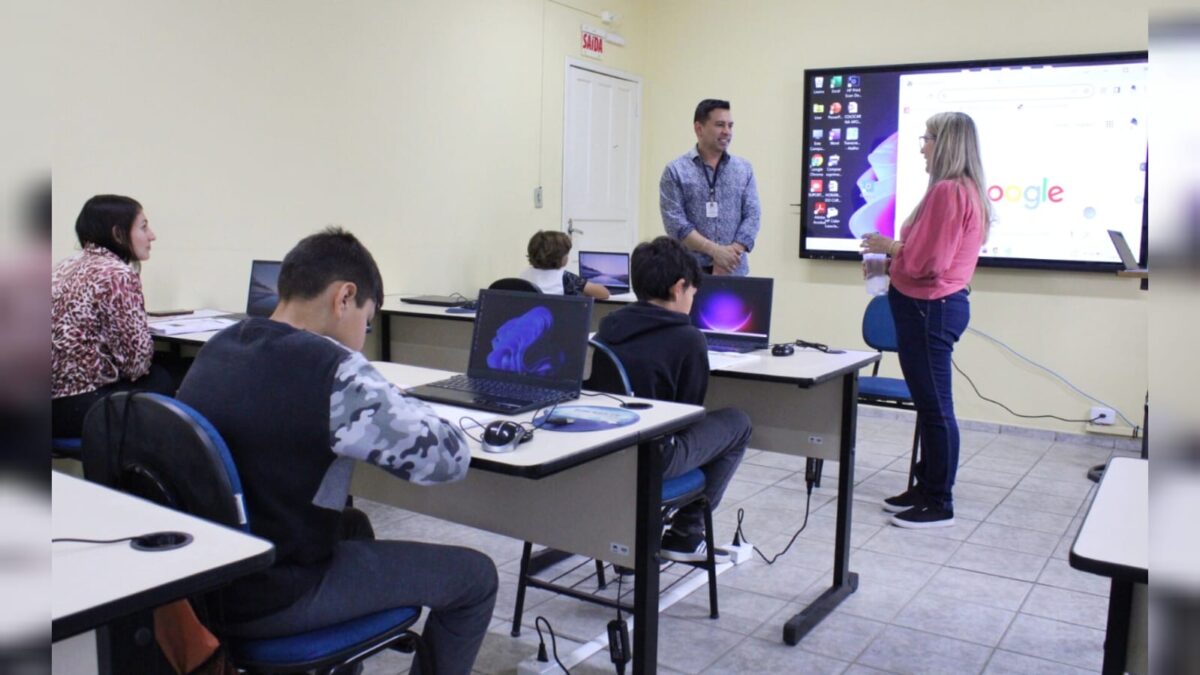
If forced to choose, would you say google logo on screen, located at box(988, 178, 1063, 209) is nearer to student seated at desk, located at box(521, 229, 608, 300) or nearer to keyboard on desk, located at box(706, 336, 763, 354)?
student seated at desk, located at box(521, 229, 608, 300)

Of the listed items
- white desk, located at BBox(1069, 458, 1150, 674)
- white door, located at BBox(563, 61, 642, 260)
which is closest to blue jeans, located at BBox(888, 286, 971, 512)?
white desk, located at BBox(1069, 458, 1150, 674)

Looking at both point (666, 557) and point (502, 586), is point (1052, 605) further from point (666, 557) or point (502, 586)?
point (502, 586)

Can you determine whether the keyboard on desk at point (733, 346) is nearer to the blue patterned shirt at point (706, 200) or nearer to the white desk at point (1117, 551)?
the blue patterned shirt at point (706, 200)

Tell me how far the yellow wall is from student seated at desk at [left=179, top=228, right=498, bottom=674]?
2.28m

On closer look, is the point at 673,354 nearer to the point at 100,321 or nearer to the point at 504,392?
the point at 504,392

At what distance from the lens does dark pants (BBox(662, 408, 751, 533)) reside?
2.52 m

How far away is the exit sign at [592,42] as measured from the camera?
6250 millimetres

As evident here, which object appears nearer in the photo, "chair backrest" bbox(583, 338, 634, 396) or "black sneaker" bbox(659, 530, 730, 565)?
"chair backrest" bbox(583, 338, 634, 396)

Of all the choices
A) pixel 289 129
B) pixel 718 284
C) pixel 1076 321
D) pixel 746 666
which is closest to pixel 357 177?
pixel 289 129

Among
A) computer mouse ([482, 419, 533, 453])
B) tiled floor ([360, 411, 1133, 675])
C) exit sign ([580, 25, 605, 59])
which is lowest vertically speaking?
tiled floor ([360, 411, 1133, 675])

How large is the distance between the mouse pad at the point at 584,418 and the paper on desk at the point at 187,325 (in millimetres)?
1800

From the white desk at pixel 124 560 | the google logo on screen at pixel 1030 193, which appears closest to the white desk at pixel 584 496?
the white desk at pixel 124 560

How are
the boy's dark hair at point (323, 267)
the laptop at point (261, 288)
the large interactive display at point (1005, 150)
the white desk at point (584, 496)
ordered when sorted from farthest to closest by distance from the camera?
the large interactive display at point (1005, 150), the laptop at point (261, 288), the white desk at point (584, 496), the boy's dark hair at point (323, 267)

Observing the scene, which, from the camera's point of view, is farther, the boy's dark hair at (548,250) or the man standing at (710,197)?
the boy's dark hair at (548,250)
